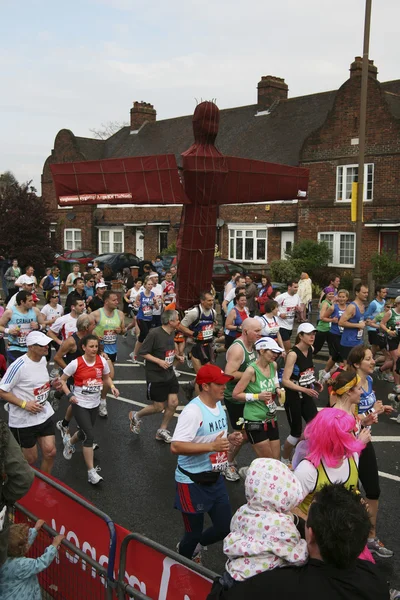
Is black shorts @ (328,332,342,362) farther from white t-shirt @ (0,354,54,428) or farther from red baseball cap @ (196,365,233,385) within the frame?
red baseball cap @ (196,365,233,385)

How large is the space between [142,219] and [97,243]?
15.1ft

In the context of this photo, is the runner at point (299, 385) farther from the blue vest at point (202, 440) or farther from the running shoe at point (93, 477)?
the running shoe at point (93, 477)

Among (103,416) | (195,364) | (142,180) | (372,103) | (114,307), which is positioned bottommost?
(103,416)

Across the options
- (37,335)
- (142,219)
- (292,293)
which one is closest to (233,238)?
(142,219)

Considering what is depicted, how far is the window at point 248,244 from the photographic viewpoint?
102 ft

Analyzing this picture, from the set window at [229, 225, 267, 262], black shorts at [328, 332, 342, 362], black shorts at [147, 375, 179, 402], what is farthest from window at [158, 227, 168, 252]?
black shorts at [147, 375, 179, 402]

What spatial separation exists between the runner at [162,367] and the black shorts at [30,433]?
1.92 meters

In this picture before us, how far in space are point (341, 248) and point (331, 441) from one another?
24484 mm

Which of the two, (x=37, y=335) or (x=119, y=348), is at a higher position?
(x=37, y=335)

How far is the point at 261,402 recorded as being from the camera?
5.96 metres

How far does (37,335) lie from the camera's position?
239 inches

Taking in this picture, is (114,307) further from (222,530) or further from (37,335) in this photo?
(222,530)

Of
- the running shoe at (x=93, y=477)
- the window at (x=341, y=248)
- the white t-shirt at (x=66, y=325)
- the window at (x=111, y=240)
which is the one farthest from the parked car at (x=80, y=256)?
the running shoe at (x=93, y=477)

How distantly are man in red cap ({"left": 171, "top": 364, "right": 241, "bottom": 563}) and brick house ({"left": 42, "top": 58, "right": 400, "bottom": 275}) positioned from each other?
2227 cm
